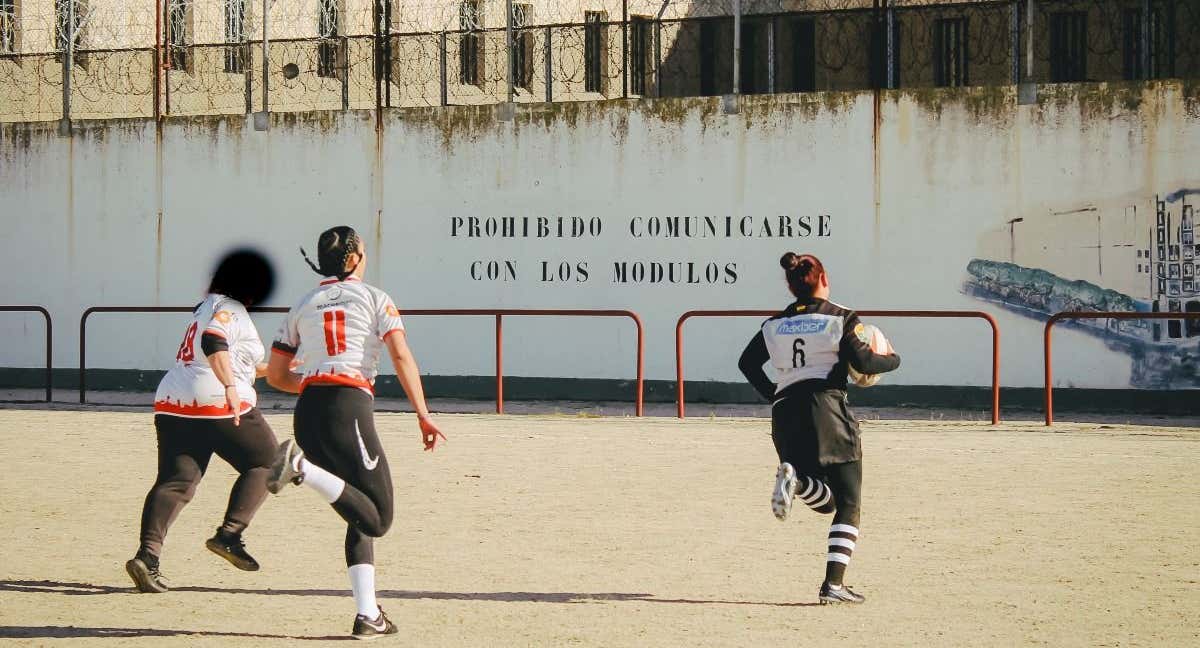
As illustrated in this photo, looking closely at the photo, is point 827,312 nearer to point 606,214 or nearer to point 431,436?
point 431,436

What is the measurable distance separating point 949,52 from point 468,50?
5.90 metres

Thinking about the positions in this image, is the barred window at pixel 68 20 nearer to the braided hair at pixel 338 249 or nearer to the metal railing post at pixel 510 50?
the metal railing post at pixel 510 50

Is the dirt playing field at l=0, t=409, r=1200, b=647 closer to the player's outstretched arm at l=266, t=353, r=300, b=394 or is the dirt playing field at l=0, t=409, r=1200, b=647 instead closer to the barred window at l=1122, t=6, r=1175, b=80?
the player's outstretched arm at l=266, t=353, r=300, b=394

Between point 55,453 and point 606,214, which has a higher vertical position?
point 606,214

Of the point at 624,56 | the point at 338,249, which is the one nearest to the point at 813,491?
the point at 338,249

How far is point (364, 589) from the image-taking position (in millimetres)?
6375

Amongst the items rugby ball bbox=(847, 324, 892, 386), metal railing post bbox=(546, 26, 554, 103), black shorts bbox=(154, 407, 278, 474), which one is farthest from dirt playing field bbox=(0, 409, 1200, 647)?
metal railing post bbox=(546, 26, 554, 103)

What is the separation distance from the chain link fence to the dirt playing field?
7526mm

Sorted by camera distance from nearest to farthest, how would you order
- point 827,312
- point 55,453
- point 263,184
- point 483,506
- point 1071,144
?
1. point 827,312
2. point 483,506
3. point 55,453
4. point 1071,144
5. point 263,184

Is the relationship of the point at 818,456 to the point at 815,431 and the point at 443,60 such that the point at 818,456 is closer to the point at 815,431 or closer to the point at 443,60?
the point at 815,431

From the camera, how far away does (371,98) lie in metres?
21.4

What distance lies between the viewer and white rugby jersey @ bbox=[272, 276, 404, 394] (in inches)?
255

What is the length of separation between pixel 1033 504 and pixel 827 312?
3.39 metres

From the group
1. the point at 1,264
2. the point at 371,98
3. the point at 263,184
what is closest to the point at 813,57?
the point at 371,98
